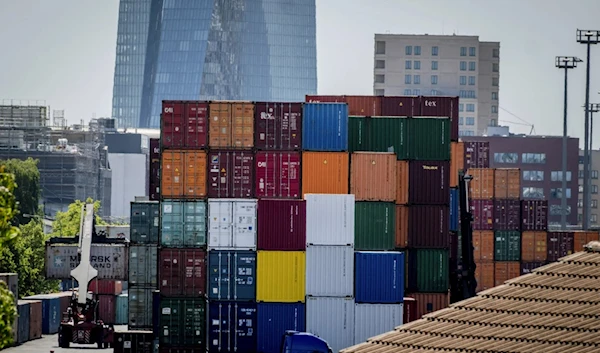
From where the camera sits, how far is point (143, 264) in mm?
87812

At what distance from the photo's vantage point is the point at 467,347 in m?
32.3

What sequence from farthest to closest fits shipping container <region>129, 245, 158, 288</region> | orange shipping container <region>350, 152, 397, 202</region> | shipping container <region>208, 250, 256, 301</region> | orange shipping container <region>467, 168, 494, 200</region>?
orange shipping container <region>467, 168, 494, 200</region>, shipping container <region>129, 245, 158, 288</region>, orange shipping container <region>350, 152, 397, 202</region>, shipping container <region>208, 250, 256, 301</region>

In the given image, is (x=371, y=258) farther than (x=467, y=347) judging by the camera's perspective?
Yes

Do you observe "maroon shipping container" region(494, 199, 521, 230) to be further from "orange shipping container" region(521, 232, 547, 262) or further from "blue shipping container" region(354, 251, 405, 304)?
"blue shipping container" region(354, 251, 405, 304)

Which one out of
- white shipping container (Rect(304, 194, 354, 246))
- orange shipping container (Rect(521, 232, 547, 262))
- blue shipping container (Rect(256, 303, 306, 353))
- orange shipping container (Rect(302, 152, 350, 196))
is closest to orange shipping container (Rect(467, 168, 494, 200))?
orange shipping container (Rect(521, 232, 547, 262))

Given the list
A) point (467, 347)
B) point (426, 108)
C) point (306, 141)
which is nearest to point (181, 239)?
point (306, 141)

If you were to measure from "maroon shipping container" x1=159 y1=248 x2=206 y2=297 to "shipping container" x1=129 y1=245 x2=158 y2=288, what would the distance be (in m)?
17.0

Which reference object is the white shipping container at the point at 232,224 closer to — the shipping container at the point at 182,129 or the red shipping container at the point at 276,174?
the red shipping container at the point at 276,174

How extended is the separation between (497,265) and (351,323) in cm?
4211

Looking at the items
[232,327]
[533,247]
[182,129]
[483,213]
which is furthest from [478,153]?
[232,327]

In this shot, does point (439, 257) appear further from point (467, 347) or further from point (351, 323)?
point (467, 347)

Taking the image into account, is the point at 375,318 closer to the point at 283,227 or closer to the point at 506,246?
the point at 283,227

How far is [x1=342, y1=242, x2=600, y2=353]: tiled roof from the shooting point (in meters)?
31.9

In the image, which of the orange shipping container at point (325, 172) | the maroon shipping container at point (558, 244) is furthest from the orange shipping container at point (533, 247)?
the orange shipping container at point (325, 172)
